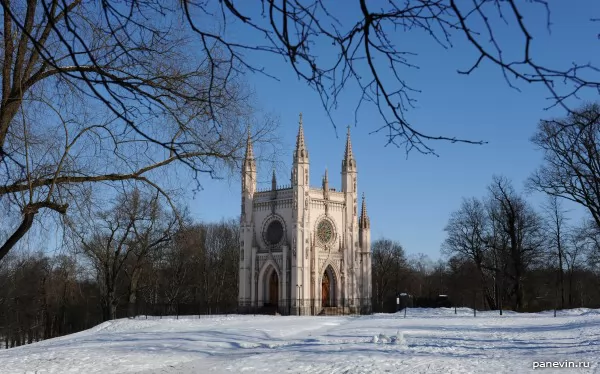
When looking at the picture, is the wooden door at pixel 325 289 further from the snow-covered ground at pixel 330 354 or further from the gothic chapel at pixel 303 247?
the snow-covered ground at pixel 330 354

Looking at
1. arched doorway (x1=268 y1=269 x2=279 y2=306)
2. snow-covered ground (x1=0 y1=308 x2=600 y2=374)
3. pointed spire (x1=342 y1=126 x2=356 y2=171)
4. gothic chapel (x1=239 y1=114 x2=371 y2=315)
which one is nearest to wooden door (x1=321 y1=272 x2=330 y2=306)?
gothic chapel (x1=239 y1=114 x2=371 y2=315)

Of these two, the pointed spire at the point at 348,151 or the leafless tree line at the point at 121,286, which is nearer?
the leafless tree line at the point at 121,286

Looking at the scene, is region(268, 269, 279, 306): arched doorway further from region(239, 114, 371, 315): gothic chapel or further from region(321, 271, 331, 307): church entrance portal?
region(321, 271, 331, 307): church entrance portal

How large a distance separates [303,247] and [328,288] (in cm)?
524

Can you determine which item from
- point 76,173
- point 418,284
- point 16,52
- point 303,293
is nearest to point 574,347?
point 76,173

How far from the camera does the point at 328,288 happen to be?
52.1 m

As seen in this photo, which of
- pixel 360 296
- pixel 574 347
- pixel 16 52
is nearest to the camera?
pixel 16 52

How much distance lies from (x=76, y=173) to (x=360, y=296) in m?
45.2

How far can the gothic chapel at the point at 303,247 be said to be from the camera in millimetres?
48562

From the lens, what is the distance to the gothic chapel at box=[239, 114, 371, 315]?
1912 inches

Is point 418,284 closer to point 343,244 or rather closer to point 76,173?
point 343,244

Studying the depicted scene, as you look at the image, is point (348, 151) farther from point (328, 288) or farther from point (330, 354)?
point (330, 354)

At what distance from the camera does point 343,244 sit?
52.5 meters

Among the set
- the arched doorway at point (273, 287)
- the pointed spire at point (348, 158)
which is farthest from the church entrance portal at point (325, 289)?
the pointed spire at point (348, 158)
